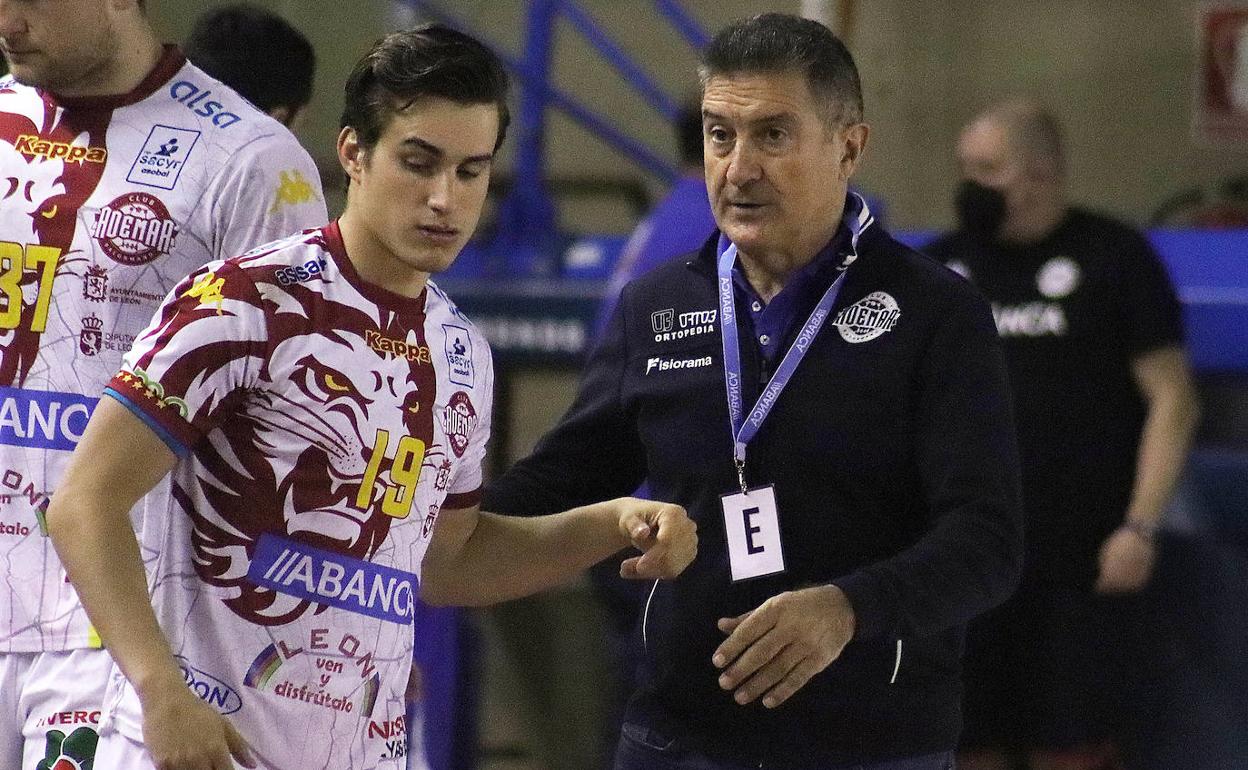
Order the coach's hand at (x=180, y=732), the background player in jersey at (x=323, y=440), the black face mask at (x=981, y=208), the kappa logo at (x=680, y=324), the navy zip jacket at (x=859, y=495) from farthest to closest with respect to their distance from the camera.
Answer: the black face mask at (x=981, y=208), the kappa logo at (x=680, y=324), the navy zip jacket at (x=859, y=495), the background player in jersey at (x=323, y=440), the coach's hand at (x=180, y=732)

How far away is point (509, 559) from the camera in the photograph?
2.59 meters

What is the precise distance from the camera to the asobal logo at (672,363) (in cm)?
264

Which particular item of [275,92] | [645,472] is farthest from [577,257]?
[645,472]

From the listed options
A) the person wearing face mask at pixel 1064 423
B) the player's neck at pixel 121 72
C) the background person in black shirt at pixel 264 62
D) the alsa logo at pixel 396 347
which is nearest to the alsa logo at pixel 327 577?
the alsa logo at pixel 396 347

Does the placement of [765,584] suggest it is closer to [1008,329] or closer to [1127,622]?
[1008,329]

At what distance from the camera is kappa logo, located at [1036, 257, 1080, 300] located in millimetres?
4324

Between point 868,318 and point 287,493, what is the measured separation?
81 cm

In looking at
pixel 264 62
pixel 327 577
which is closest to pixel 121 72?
pixel 264 62

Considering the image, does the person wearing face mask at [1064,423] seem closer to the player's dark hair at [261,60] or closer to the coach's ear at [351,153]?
the player's dark hair at [261,60]

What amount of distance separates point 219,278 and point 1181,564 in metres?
3.12

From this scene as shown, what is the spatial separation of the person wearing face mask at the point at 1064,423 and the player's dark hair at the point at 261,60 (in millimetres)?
1637

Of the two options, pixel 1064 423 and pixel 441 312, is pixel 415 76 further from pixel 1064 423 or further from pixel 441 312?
pixel 1064 423

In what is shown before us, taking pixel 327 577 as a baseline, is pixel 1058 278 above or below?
above

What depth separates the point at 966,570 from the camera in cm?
238
